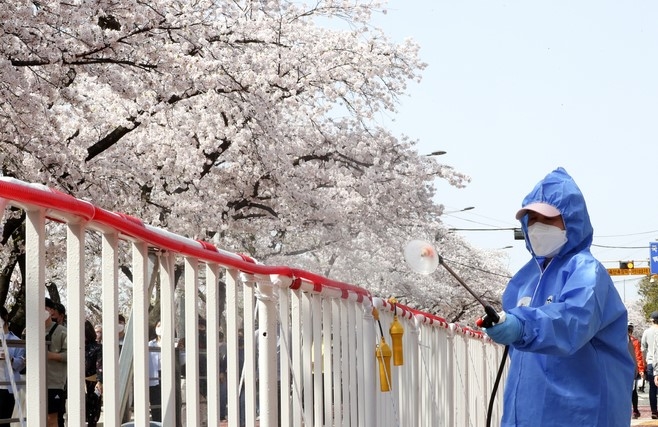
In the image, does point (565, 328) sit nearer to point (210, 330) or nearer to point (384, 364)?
point (210, 330)

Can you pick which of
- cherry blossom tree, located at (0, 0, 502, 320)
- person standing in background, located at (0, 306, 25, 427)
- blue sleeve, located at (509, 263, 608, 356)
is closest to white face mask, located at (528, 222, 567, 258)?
blue sleeve, located at (509, 263, 608, 356)

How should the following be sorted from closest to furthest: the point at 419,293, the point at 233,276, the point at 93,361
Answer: the point at 93,361
the point at 233,276
the point at 419,293

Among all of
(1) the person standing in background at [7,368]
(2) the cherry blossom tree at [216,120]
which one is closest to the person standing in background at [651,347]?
(2) the cherry blossom tree at [216,120]

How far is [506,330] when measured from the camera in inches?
165

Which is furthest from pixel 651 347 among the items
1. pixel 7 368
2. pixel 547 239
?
pixel 7 368

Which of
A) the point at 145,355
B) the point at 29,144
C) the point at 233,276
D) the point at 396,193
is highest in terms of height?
the point at 396,193

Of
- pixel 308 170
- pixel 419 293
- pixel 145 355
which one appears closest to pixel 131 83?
pixel 308 170

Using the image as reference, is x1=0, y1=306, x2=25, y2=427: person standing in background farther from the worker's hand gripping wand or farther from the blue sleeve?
the blue sleeve

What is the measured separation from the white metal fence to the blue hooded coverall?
0.76 metres

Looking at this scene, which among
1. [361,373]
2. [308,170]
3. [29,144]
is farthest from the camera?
[308,170]

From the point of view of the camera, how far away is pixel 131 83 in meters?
16.5

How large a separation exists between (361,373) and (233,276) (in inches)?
80.7

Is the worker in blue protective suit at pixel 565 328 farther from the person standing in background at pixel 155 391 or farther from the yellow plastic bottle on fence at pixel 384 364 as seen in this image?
the person standing in background at pixel 155 391

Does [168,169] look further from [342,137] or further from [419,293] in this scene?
[419,293]
